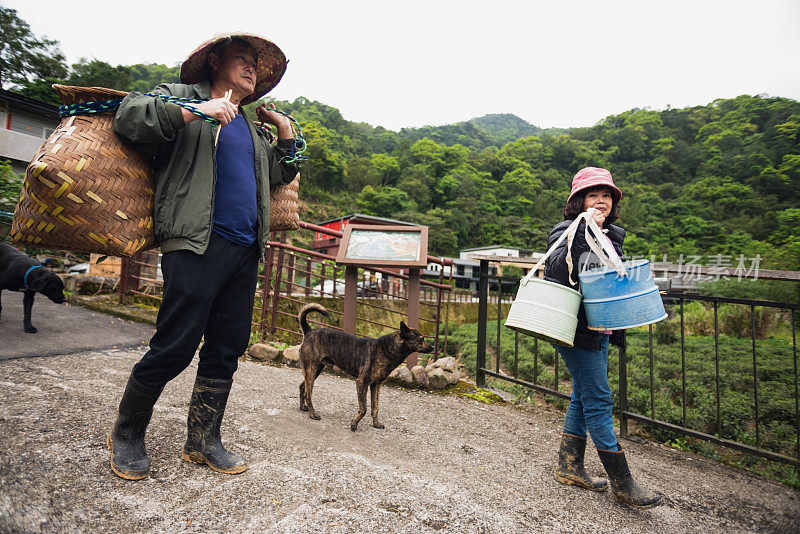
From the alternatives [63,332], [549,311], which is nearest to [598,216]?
A: [549,311]

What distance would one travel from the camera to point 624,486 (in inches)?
85.9

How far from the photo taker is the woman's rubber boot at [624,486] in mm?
Answer: 2150

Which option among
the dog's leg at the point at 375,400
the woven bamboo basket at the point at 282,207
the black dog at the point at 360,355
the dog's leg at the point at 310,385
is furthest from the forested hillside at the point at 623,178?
the woven bamboo basket at the point at 282,207

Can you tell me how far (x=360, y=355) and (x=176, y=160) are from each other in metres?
1.97

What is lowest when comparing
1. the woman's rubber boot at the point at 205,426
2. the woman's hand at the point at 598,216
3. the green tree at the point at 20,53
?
the woman's rubber boot at the point at 205,426

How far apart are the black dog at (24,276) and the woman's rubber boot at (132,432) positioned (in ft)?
13.3

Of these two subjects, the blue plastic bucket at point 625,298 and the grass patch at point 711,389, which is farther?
the grass patch at point 711,389

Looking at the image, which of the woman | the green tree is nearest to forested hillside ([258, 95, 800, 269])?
→ the green tree

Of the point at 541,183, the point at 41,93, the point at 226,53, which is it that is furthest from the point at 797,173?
the point at 41,93

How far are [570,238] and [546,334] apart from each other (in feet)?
1.99

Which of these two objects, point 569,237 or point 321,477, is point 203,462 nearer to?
point 321,477

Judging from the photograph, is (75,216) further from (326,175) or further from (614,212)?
(326,175)

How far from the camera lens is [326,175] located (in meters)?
55.9

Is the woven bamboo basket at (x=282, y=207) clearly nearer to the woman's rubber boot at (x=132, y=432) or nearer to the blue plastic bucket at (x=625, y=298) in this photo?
the woman's rubber boot at (x=132, y=432)
